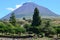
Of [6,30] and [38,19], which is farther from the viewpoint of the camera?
[38,19]

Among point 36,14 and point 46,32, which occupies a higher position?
point 36,14

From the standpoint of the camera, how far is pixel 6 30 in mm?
54719

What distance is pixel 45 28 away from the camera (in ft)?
182

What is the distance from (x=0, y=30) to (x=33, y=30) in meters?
8.22

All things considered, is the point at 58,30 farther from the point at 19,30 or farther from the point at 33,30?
the point at 19,30

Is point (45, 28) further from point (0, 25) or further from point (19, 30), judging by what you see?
point (0, 25)

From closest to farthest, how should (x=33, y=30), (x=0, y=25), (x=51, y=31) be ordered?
(x=51, y=31) → (x=33, y=30) → (x=0, y=25)

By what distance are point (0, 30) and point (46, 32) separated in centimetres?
1104

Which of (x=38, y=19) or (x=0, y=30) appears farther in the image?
(x=38, y=19)

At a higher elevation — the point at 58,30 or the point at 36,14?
the point at 36,14

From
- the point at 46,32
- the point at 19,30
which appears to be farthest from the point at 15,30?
the point at 46,32

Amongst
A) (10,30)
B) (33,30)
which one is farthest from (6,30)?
(33,30)

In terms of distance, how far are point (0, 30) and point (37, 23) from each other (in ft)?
42.8

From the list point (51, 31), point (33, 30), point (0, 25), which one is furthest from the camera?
point (0, 25)
